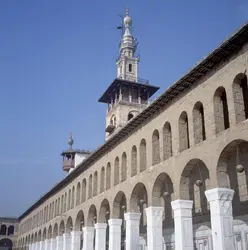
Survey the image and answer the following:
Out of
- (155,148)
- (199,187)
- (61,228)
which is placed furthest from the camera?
(61,228)

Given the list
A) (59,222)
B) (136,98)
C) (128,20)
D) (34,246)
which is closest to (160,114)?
(59,222)

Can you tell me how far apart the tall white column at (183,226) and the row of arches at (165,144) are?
2684mm

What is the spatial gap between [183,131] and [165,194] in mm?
3433

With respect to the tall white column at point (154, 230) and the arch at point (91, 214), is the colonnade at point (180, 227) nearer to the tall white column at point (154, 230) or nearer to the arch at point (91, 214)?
the tall white column at point (154, 230)

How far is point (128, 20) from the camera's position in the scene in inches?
2200

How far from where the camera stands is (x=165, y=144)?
64.0ft

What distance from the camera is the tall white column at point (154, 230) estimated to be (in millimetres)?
18891

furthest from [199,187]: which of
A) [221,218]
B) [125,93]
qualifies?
[125,93]

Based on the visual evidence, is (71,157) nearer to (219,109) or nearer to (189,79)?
(189,79)

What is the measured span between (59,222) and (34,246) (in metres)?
14.3

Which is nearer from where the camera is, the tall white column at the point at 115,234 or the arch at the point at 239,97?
the arch at the point at 239,97

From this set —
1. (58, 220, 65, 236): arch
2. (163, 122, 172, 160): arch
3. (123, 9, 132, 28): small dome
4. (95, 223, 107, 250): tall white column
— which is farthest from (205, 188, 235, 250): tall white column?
(123, 9, 132, 28): small dome

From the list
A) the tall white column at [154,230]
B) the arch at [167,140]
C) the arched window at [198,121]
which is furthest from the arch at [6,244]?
the arched window at [198,121]

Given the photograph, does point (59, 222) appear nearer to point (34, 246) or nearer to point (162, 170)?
point (34, 246)
